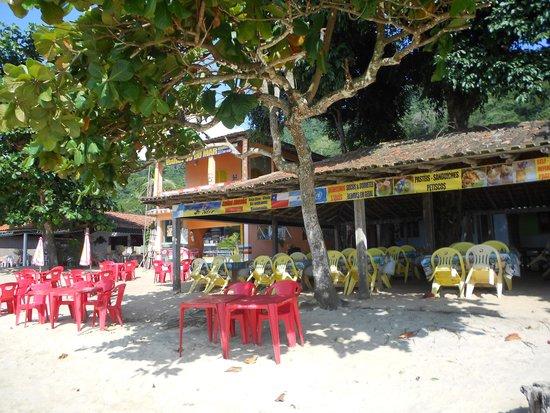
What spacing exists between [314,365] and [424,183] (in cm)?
461

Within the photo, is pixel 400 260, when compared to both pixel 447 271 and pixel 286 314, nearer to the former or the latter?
pixel 447 271

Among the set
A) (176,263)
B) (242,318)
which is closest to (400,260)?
(176,263)

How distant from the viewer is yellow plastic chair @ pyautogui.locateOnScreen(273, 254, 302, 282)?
9.48 metres

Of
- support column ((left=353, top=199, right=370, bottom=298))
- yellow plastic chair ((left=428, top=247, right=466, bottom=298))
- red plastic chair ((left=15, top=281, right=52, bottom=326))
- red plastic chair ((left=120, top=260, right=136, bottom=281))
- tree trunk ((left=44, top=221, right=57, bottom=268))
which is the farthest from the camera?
tree trunk ((left=44, top=221, right=57, bottom=268))

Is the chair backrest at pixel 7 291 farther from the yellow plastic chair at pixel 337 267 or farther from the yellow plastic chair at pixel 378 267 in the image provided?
the yellow plastic chair at pixel 378 267

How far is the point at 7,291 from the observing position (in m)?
8.66

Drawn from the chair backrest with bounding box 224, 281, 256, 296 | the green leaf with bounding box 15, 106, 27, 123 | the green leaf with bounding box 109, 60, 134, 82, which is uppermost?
the green leaf with bounding box 109, 60, 134, 82

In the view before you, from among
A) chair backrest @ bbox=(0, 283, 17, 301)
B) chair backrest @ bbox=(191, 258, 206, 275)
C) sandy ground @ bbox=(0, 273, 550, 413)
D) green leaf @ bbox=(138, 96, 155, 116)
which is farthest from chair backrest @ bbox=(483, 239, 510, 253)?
chair backrest @ bbox=(0, 283, 17, 301)

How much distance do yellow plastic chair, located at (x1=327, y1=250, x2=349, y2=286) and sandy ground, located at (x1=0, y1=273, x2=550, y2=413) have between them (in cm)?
205

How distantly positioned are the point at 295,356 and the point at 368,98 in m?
12.1

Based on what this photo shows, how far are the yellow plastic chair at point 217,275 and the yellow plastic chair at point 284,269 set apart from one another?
1.41 meters

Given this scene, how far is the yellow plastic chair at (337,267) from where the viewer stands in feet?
30.1

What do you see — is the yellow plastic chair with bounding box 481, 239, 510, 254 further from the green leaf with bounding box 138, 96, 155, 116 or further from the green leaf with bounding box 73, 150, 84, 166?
the green leaf with bounding box 73, 150, 84, 166

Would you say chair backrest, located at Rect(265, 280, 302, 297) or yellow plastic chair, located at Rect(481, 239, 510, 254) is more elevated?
yellow plastic chair, located at Rect(481, 239, 510, 254)
